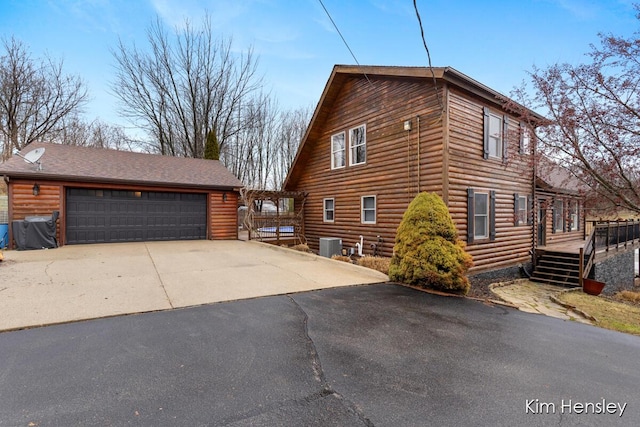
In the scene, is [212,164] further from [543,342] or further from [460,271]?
[543,342]

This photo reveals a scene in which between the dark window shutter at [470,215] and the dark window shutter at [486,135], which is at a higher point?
the dark window shutter at [486,135]

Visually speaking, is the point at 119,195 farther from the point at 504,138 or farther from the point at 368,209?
the point at 504,138

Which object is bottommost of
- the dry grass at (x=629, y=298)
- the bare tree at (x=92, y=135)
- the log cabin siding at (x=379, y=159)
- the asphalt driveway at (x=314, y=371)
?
the dry grass at (x=629, y=298)

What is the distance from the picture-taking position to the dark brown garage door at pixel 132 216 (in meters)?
10.4

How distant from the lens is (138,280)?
17.4 feet

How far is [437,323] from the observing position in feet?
12.2

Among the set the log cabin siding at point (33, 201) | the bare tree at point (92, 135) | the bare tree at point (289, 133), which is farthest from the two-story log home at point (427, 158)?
the bare tree at point (92, 135)

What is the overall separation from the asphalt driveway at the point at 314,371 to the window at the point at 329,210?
7.73 m

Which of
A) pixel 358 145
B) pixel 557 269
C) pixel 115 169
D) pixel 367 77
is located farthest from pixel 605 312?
pixel 115 169

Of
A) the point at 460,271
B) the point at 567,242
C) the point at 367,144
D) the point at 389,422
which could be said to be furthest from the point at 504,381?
the point at 567,242

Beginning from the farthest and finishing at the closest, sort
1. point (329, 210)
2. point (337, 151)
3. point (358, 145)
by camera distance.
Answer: point (329, 210) < point (337, 151) < point (358, 145)

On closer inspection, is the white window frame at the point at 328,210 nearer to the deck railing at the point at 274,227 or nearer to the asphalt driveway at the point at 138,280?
the deck railing at the point at 274,227

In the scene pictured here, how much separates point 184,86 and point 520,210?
22.8 metres

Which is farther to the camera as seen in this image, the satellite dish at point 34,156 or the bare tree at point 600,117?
the satellite dish at point 34,156
